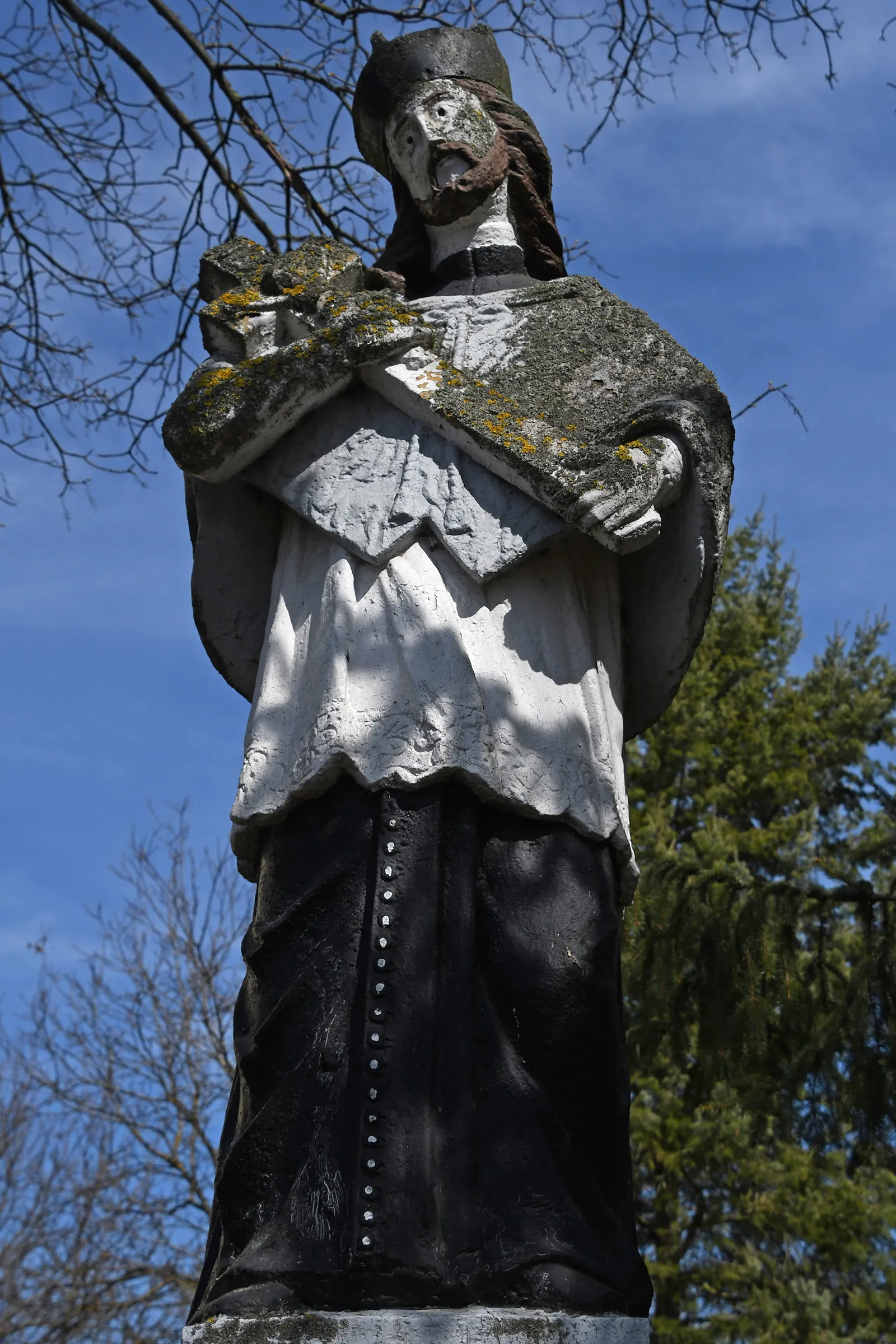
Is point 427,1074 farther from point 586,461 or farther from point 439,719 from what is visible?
point 586,461

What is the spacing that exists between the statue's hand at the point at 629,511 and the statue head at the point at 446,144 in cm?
88

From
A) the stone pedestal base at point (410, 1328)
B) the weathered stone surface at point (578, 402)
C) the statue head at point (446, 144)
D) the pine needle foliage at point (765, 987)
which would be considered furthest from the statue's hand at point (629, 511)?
the pine needle foliage at point (765, 987)

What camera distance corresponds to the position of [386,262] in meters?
4.01

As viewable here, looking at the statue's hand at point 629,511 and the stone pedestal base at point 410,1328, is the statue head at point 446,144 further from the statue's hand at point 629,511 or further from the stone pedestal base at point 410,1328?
the stone pedestal base at point 410,1328

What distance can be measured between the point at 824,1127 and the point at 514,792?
4745 mm

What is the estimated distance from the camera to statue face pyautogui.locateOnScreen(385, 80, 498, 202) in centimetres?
376

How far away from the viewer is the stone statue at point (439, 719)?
2.62 m

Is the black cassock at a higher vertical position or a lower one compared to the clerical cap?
lower

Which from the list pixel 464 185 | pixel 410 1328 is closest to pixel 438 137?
pixel 464 185

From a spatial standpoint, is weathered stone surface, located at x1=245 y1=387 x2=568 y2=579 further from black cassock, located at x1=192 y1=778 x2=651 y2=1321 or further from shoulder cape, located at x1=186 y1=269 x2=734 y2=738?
black cassock, located at x1=192 y1=778 x2=651 y2=1321

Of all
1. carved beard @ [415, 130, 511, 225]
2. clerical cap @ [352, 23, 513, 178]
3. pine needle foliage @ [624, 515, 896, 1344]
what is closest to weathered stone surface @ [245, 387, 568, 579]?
carved beard @ [415, 130, 511, 225]

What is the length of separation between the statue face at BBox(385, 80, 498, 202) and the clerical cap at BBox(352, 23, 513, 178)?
0.09 m

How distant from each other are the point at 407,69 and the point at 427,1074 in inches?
96.4

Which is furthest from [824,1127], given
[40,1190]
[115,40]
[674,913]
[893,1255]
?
[40,1190]
